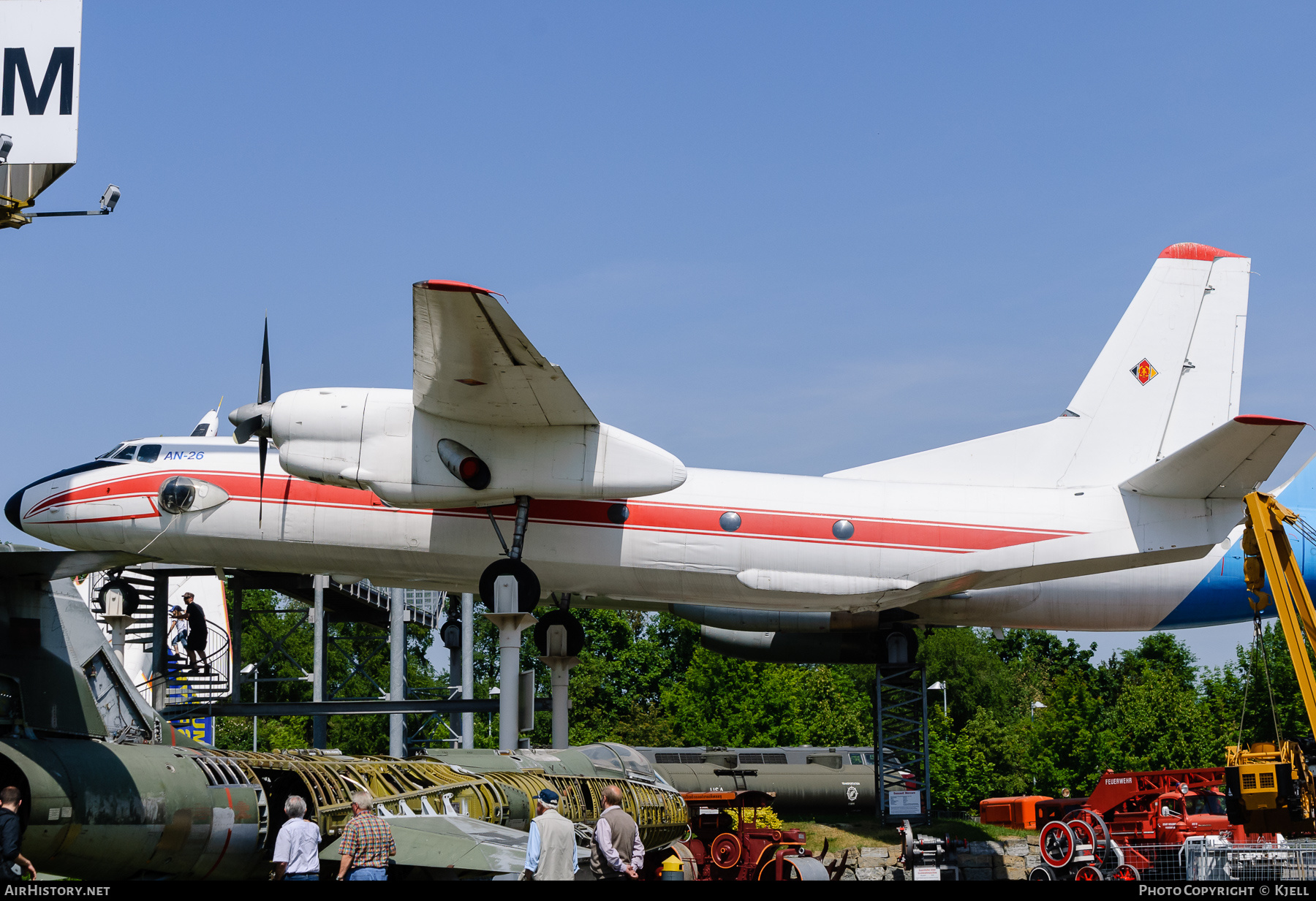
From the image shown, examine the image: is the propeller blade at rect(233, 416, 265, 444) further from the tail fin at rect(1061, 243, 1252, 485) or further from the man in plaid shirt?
the tail fin at rect(1061, 243, 1252, 485)

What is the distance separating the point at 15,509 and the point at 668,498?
12.7 metres

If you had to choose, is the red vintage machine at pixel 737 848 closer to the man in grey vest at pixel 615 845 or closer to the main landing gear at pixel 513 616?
the main landing gear at pixel 513 616

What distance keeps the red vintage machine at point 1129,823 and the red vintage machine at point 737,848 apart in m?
4.09

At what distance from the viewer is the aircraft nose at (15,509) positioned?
23.8 m

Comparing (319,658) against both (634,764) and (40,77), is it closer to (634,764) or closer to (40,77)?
(634,764)

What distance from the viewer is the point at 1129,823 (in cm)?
2136

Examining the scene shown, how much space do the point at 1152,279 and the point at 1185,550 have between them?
23.3 ft

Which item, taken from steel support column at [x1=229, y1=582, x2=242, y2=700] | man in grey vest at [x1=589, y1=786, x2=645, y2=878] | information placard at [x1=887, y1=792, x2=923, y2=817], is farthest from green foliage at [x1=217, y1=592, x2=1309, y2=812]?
man in grey vest at [x1=589, y1=786, x2=645, y2=878]

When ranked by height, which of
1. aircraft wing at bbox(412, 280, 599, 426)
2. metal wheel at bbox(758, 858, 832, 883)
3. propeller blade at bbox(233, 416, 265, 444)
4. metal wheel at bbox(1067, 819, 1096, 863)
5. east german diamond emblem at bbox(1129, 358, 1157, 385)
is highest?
east german diamond emblem at bbox(1129, 358, 1157, 385)

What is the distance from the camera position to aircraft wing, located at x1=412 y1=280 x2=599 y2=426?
18.0 m

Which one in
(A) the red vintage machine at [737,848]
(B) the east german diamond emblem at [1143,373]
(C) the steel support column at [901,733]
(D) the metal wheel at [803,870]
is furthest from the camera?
(C) the steel support column at [901,733]

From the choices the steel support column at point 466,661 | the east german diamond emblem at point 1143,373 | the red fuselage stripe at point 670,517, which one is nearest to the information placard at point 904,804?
the red fuselage stripe at point 670,517

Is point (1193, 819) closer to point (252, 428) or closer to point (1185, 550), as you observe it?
point (1185, 550)

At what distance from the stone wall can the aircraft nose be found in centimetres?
1656
